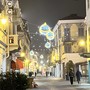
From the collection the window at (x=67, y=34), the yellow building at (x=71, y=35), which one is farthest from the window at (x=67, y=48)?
the window at (x=67, y=34)

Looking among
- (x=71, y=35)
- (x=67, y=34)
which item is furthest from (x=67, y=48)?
(x=67, y=34)

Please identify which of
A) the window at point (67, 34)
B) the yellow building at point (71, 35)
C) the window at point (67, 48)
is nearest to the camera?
the yellow building at point (71, 35)

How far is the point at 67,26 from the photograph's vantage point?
81250 mm

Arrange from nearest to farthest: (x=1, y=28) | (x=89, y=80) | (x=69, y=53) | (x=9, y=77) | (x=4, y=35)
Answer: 1. (x=9, y=77)
2. (x=1, y=28)
3. (x=4, y=35)
4. (x=89, y=80)
5. (x=69, y=53)

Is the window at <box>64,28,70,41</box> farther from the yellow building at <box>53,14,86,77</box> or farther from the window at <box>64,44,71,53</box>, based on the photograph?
the window at <box>64,44,71,53</box>

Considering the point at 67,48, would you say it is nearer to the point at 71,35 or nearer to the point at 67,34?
the point at 71,35

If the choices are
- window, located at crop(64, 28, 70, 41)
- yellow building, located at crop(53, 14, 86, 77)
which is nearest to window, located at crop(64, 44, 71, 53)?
yellow building, located at crop(53, 14, 86, 77)

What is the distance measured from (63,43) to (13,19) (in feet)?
119

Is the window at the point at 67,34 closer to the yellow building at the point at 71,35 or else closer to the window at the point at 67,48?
the yellow building at the point at 71,35

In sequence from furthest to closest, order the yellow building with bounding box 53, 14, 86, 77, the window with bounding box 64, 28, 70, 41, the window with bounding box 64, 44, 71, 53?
the window with bounding box 64, 28, 70, 41 < the window with bounding box 64, 44, 71, 53 < the yellow building with bounding box 53, 14, 86, 77

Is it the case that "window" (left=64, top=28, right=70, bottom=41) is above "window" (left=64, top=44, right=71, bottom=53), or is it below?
above

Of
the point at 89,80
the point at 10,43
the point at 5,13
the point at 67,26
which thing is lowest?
the point at 89,80

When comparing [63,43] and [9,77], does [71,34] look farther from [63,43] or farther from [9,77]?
[9,77]

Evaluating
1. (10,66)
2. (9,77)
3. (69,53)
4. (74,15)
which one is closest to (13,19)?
(10,66)
